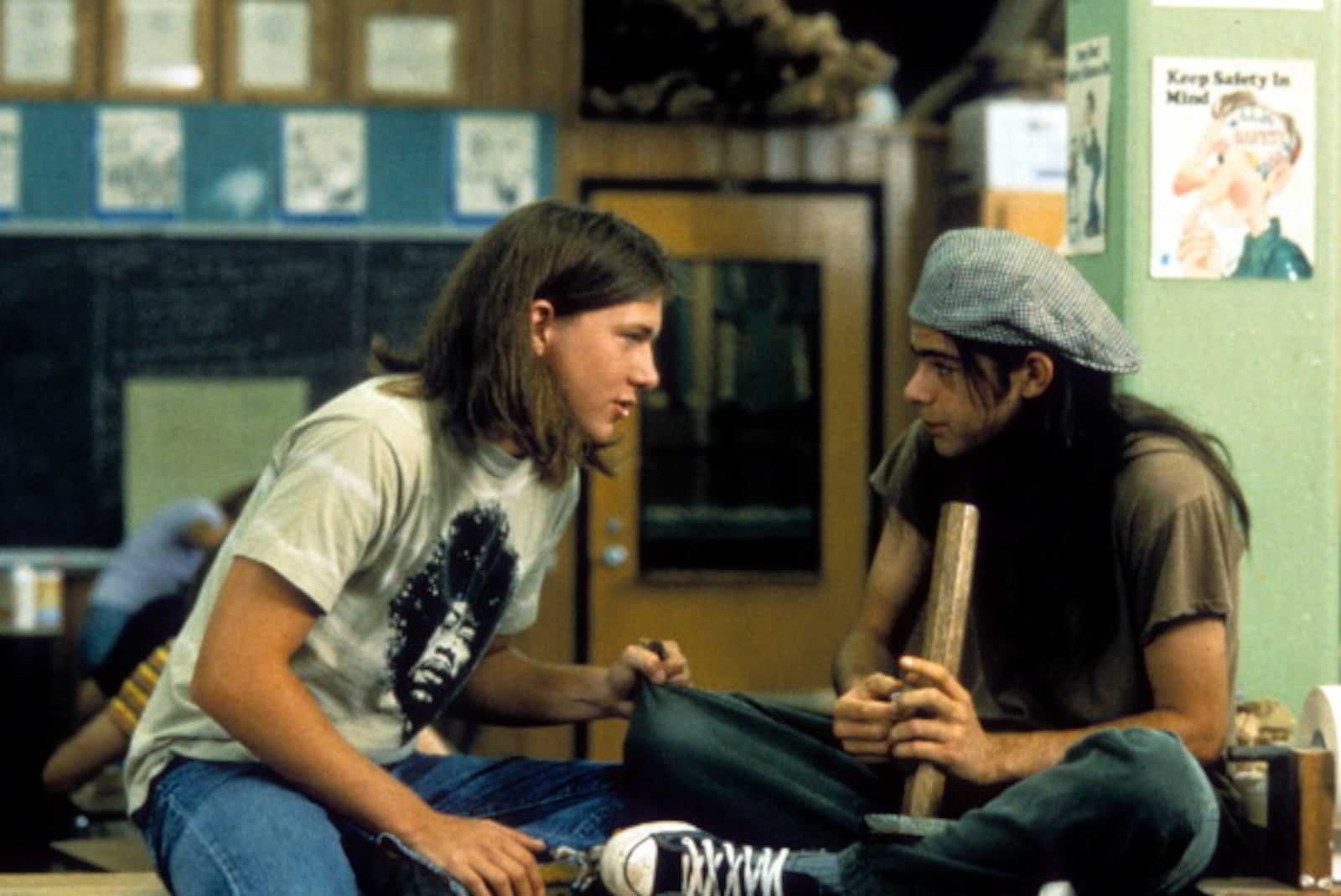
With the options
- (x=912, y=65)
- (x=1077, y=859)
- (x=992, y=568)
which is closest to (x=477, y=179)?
(x=912, y=65)

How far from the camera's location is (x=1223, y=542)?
109 inches

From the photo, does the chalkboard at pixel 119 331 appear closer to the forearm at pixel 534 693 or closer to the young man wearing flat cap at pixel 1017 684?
the forearm at pixel 534 693

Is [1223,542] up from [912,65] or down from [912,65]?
down

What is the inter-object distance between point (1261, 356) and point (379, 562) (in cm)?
156

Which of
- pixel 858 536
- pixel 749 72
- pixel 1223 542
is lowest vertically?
pixel 858 536

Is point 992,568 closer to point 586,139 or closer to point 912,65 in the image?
point 586,139

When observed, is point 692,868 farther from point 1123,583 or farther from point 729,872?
point 1123,583

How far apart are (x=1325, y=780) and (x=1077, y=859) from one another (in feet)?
1.40

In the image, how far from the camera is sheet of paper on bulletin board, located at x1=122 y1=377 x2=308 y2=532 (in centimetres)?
650

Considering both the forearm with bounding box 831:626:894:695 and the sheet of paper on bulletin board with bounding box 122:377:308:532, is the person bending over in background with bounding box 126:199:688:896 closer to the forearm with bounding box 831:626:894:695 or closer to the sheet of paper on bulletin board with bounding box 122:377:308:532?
the forearm with bounding box 831:626:894:695

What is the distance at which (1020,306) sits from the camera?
281 centimetres

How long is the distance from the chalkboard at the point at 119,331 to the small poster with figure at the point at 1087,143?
3264 mm

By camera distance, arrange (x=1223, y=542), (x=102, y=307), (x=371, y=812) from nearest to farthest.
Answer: (x=371, y=812), (x=1223, y=542), (x=102, y=307)

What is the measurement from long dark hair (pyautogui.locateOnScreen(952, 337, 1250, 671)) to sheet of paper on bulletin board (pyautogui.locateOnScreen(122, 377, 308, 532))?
3.95 metres
